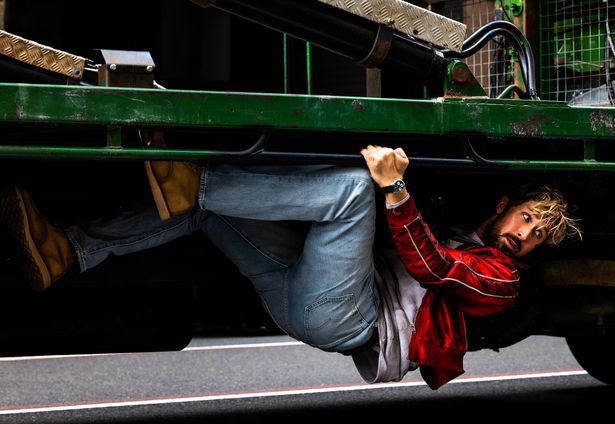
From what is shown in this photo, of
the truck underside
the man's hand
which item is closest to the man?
the man's hand

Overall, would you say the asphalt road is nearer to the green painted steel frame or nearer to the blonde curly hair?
the blonde curly hair

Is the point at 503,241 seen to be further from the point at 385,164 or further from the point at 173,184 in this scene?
the point at 173,184

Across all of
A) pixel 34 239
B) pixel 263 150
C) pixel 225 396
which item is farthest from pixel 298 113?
pixel 225 396

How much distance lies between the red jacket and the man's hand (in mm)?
124

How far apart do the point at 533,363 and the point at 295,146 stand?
5.26 meters

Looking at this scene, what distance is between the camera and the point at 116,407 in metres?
6.79

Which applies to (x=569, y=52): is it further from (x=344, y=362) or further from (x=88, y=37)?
(x=88, y=37)

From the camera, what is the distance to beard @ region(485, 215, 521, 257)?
4.38 metres

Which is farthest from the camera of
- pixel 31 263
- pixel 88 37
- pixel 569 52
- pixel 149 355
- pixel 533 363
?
pixel 88 37

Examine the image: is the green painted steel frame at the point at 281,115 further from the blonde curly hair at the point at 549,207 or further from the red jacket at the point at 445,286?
the red jacket at the point at 445,286

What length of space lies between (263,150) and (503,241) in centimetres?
115

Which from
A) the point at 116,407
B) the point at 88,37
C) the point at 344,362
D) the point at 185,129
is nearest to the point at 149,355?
the point at 344,362

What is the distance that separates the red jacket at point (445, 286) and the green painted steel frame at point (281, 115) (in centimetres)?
33

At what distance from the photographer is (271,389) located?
24.7 feet
